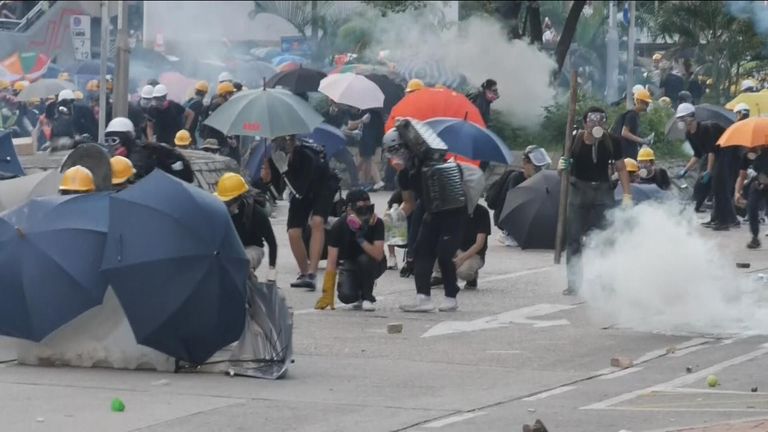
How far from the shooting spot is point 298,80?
27031 millimetres

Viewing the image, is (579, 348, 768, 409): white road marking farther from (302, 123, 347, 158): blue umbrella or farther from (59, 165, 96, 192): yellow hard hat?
(302, 123, 347, 158): blue umbrella

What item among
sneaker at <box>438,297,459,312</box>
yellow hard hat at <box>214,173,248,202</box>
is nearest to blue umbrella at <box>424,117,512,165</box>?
→ sneaker at <box>438,297,459,312</box>

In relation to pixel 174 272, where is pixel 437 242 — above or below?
below

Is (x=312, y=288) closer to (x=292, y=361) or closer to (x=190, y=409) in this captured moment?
(x=292, y=361)

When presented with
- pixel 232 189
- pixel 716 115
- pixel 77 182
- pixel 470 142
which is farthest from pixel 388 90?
pixel 77 182

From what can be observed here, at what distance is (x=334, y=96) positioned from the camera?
83.8 ft

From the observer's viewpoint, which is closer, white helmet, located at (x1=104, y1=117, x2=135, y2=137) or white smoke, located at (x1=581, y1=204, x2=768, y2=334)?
white smoke, located at (x1=581, y1=204, x2=768, y2=334)

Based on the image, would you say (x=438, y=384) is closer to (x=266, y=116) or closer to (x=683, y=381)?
(x=683, y=381)

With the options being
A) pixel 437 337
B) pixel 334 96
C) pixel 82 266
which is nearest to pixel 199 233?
pixel 82 266

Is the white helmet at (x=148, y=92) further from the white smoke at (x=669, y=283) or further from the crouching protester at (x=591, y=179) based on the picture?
the white smoke at (x=669, y=283)

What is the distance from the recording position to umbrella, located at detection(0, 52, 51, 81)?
34750 millimetres

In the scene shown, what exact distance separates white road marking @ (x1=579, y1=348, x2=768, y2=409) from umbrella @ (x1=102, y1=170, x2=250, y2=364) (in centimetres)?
234

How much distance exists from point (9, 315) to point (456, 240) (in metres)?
4.33

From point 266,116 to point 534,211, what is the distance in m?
3.57
